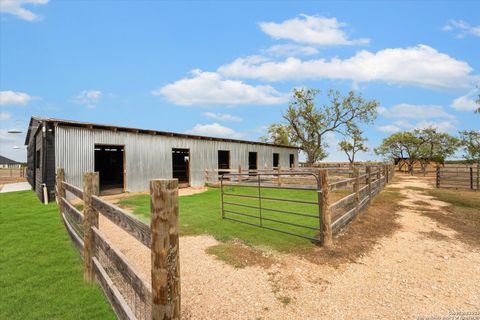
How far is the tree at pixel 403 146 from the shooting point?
4050cm

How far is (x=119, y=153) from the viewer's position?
24.4 metres

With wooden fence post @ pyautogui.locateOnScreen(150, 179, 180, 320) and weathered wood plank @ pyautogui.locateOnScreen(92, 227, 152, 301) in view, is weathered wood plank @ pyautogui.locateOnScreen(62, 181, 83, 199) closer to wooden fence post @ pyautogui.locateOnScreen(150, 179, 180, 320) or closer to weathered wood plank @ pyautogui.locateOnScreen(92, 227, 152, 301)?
weathered wood plank @ pyautogui.locateOnScreen(92, 227, 152, 301)

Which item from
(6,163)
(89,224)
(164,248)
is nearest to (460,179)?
(89,224)

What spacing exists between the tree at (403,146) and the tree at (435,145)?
2.25 feet

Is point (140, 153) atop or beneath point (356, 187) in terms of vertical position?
atop

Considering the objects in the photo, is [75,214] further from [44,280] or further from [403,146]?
[403,146]

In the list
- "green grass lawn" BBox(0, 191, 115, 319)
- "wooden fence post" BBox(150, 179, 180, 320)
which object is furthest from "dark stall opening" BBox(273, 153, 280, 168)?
"wooden fence post" BBox(150, 179, 180, 320)

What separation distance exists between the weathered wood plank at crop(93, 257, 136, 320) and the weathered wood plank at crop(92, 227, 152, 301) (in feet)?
0.92

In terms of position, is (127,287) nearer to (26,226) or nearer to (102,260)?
(102,260)

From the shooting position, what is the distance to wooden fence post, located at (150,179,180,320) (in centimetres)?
192

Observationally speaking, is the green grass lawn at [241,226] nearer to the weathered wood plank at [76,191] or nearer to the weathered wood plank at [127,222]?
the weathered wood plank at [76,191]

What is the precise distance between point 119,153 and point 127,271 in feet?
78.7

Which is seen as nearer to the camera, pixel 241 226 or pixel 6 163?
pixel 241 226

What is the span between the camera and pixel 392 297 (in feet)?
11.9
